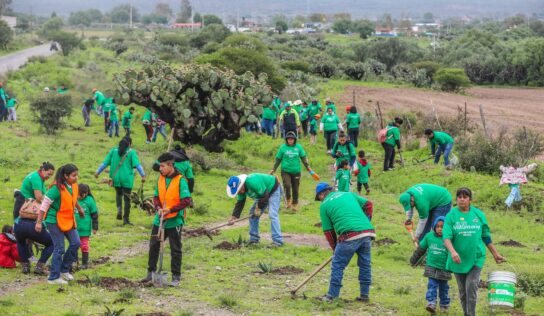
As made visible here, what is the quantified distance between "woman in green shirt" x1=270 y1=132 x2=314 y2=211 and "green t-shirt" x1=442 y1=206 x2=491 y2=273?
27.2 ft

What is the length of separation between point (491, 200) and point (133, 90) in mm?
10171

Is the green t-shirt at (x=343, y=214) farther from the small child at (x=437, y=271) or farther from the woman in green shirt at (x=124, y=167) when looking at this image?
the woman in green shirt at (x=124, y=167)

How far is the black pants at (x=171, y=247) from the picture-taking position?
12461 millimetres

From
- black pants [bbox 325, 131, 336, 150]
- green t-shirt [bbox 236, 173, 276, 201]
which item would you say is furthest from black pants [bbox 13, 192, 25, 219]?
black pants [bbox 325, 131, 336, 150]

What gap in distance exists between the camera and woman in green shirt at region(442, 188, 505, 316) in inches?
422

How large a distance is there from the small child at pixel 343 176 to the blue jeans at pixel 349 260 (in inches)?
257

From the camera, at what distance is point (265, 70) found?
138 feet

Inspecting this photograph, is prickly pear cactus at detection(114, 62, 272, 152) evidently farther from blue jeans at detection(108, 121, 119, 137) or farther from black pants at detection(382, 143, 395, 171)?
blue jeans at detection(108, 121, 119, 137)

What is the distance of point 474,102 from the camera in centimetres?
5616

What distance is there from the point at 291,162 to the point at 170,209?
727cm

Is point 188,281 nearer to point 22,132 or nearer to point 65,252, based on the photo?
point 65,252

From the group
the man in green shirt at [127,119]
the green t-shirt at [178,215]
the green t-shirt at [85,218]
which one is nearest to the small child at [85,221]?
the green t-shirt at [85,218]

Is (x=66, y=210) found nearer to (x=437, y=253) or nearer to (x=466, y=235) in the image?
(x=437, y=253)

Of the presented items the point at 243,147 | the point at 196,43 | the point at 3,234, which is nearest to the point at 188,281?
the point at 3,234
